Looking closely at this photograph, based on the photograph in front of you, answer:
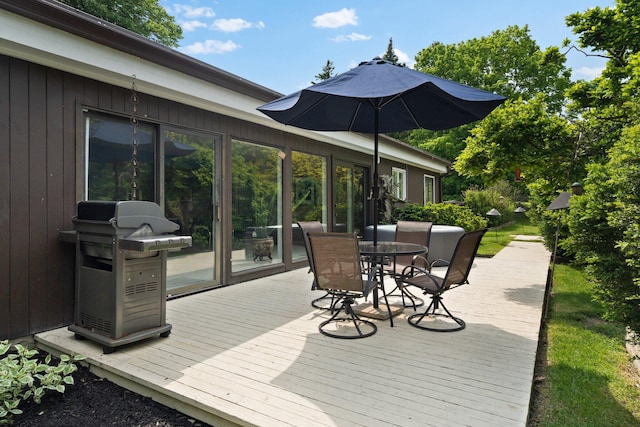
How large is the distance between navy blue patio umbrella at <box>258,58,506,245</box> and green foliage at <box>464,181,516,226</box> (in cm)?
1368

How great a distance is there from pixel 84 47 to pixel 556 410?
14.5ft

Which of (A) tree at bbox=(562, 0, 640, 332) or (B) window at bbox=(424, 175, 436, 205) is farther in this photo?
(B) window at bbox=(424, 175, 436, 205)

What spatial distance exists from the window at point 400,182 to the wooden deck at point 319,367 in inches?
291

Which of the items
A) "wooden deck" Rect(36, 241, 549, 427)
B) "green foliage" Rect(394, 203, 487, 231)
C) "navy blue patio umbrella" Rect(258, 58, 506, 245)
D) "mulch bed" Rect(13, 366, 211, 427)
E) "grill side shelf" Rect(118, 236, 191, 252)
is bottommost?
"mulch bed" Rect(13, 366, 211, 427)

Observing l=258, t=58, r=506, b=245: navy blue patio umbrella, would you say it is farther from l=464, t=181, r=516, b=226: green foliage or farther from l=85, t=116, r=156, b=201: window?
l=464, t=181, r=516, b=226: green foliage

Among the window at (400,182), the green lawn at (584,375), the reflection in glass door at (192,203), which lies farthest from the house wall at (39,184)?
the window at (400,182)

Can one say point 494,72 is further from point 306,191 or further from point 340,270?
point 340,270

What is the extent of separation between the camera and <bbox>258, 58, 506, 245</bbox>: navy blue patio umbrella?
2980 mm

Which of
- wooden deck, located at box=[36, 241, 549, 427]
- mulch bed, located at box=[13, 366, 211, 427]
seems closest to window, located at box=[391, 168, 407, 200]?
wooden deck, located at box=[36, 241, 549, 427]

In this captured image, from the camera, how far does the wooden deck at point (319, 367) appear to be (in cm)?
210

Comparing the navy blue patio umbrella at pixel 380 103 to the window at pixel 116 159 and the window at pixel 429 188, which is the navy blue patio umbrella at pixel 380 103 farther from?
the window at pixel 429 188

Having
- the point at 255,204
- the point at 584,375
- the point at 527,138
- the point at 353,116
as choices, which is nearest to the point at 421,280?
the point at 584,375

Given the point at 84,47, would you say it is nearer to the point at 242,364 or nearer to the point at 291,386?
the point at 242,364

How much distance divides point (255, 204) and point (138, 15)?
14650 mm
